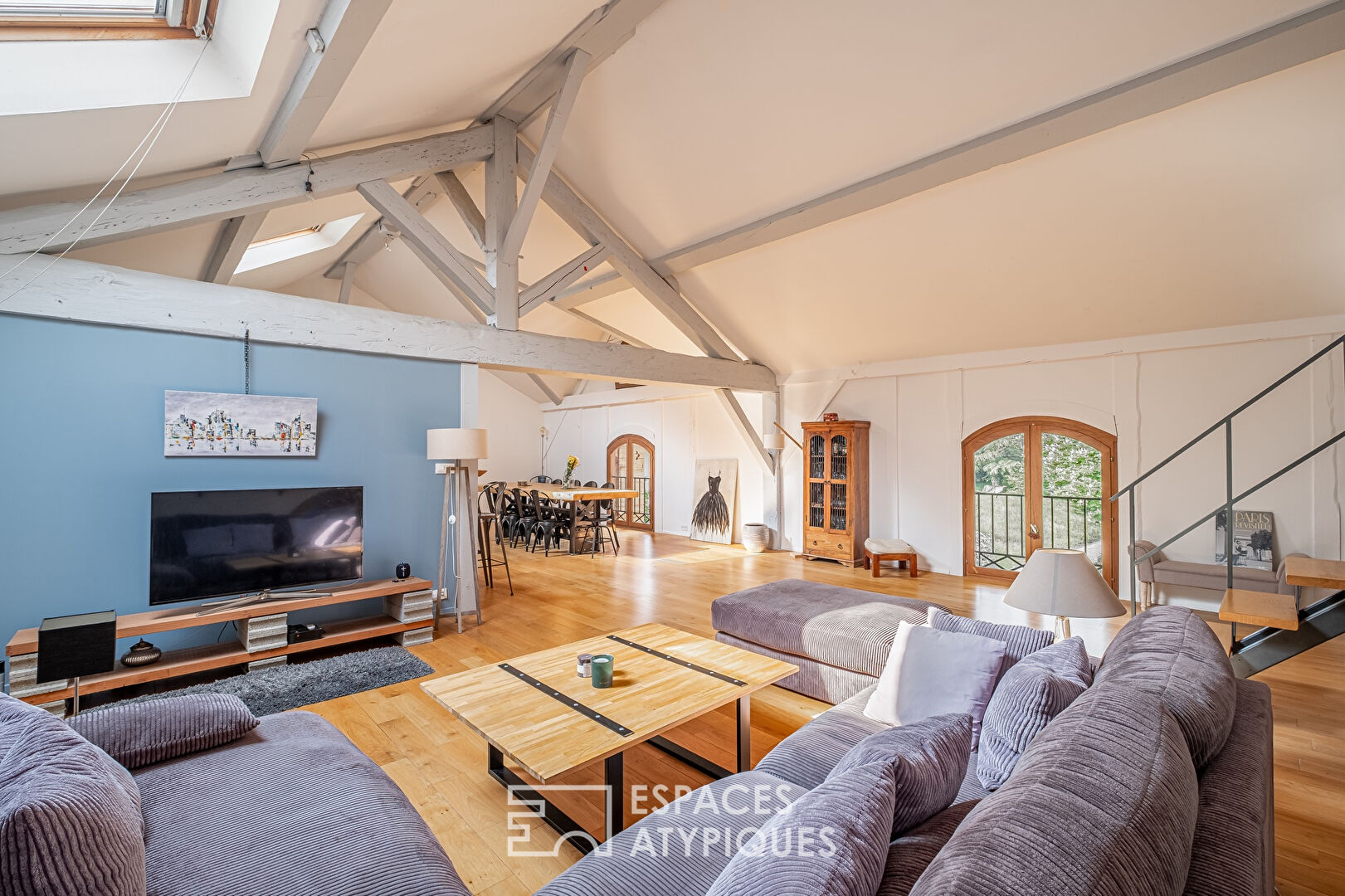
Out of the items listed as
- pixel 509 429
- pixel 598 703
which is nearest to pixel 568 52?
pixel 598 703

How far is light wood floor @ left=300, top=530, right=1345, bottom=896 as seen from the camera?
2098mm

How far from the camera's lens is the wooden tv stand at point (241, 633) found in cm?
310

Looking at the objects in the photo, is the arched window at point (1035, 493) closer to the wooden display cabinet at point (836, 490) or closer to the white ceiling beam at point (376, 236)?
the wooden display cabinet at point (836, 490)

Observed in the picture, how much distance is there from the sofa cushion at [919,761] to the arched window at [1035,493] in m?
5.53

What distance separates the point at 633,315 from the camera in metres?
8.30

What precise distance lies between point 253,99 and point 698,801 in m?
3.82

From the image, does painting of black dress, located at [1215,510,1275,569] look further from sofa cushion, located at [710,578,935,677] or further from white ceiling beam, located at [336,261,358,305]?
white ceiling beam, located at [336,261,358,305]

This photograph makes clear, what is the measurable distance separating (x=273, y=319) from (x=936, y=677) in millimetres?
4540

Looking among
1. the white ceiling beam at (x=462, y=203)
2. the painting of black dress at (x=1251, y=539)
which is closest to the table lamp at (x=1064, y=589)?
the painting of black dress at (x=1251, y=539)

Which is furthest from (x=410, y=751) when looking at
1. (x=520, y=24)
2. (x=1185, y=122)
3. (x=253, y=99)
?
(x=1185, y=122)

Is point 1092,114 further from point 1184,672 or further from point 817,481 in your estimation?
point 817,481

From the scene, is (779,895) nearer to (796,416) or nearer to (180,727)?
(180,727)

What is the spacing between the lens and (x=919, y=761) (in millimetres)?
1155

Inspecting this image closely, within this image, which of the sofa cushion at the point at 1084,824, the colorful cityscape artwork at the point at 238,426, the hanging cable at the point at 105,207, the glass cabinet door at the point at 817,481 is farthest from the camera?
the glass cabinet door at the point at 817,481
